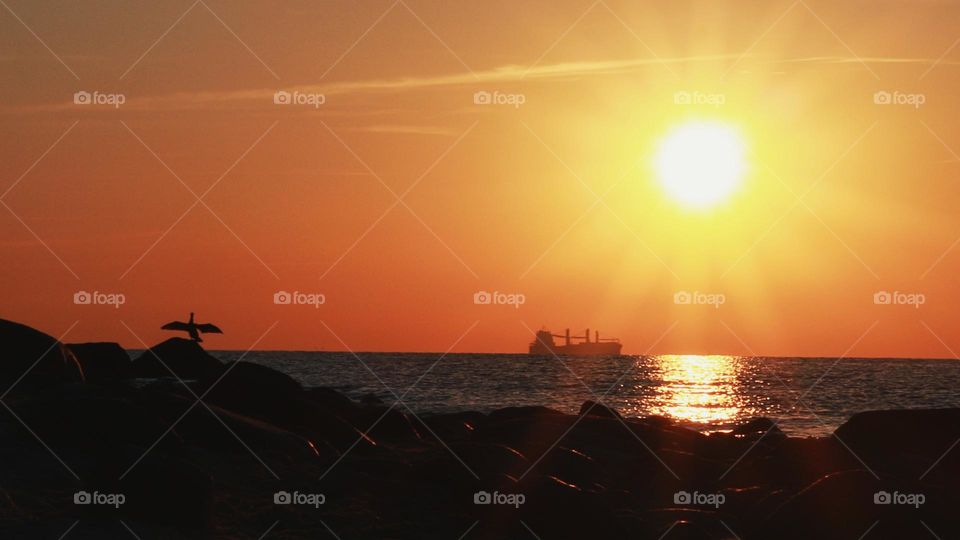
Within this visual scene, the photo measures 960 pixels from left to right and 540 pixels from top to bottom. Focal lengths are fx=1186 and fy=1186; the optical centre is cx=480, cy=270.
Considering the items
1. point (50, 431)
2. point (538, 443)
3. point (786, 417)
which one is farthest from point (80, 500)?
point (786, 417)

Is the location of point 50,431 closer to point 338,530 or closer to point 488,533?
point 338,530

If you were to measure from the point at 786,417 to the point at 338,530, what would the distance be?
149ft

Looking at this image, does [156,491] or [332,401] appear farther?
[332,401]

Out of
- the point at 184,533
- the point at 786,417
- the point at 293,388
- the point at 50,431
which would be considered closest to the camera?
the point at 184,533

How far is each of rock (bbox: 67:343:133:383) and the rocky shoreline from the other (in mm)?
17867

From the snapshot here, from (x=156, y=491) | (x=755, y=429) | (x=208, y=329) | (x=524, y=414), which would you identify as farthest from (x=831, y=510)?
(x=208, y=329)

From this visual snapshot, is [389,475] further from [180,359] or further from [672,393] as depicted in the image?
[672,393]

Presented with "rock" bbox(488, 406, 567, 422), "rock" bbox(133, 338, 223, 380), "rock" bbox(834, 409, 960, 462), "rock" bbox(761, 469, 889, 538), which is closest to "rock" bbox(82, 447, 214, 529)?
"rock" bbox(761, 469, 889, 538)

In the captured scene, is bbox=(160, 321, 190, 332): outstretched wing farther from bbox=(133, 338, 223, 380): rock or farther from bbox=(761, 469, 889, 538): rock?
bbox=(761, 469, 889, 538): rock

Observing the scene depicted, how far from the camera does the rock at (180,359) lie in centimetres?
4197

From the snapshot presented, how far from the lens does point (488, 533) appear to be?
19.1m

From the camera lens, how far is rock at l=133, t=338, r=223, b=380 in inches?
1652

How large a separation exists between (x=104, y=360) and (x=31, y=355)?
20442 mm

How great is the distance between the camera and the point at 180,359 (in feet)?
140
